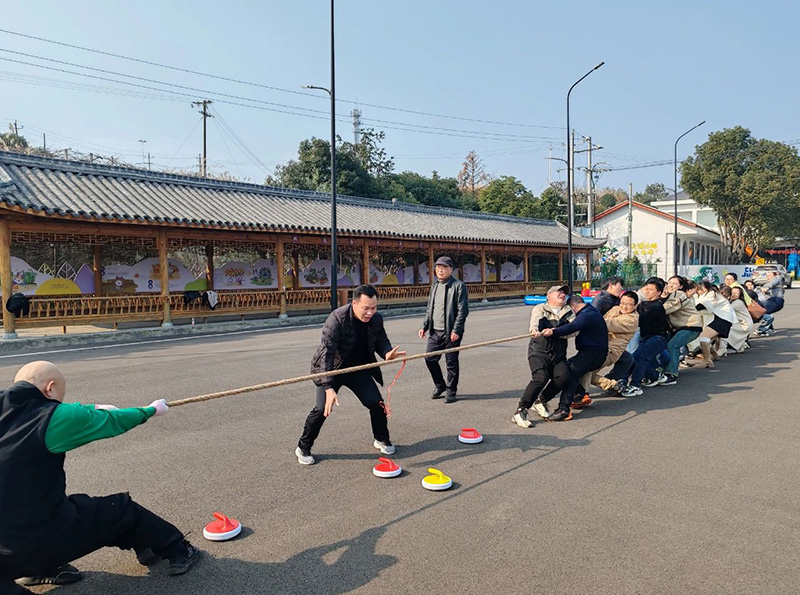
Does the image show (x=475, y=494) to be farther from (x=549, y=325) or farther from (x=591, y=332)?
(x=591, y=332)

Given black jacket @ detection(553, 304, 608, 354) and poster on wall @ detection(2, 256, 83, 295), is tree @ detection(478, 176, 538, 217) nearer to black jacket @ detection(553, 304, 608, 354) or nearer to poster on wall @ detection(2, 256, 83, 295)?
poster on wall @ detection(2, 256, 83, 295)

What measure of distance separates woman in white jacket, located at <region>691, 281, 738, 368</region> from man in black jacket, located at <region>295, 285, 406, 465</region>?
6934mm

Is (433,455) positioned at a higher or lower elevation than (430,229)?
lower

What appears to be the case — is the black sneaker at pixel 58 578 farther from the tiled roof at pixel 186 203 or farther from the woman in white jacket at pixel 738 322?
the tiled roof at pixel 186 203

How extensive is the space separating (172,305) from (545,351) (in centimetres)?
1331

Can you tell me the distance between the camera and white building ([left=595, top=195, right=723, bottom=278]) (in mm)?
48250

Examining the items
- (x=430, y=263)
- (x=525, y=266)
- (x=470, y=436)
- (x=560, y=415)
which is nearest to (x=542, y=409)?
(x=560, y=415)

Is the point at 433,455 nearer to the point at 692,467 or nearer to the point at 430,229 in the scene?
the point at 692,467

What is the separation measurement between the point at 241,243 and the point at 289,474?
15.1m

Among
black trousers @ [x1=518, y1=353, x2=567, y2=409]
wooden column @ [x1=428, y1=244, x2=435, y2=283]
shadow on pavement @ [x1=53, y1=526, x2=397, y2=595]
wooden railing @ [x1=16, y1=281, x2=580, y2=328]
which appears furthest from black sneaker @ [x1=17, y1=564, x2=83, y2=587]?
wooden column @ [x1=428, y1=244, x2=435, y2=283]

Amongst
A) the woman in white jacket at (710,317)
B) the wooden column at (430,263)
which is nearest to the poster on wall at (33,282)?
the wooden column at (430,263)

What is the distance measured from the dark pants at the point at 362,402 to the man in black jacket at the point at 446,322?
2.19 meters

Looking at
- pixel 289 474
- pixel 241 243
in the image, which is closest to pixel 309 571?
pixel 289 474

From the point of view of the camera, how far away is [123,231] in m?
15.1
